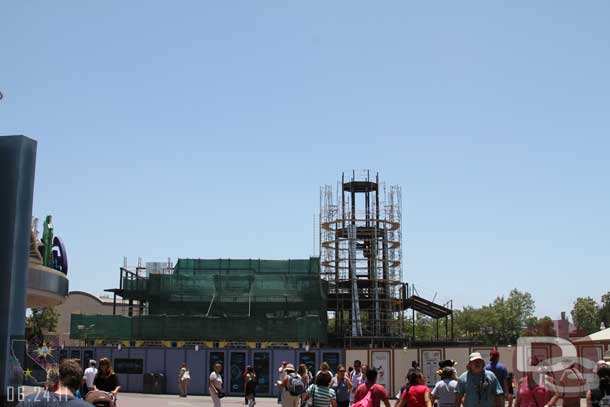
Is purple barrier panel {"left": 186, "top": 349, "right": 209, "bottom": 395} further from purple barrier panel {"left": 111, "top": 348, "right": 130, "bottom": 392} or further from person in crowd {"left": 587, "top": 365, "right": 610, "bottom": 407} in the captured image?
person in crowd {"left": 587, "top": 365, "right": 610, "bottom": 407}

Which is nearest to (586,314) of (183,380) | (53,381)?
(183,380)

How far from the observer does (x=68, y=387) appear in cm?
629

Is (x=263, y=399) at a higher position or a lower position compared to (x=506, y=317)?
lower

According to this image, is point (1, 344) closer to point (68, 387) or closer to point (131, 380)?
point (68, 387)

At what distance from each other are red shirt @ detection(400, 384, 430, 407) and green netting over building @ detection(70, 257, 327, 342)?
3540cm

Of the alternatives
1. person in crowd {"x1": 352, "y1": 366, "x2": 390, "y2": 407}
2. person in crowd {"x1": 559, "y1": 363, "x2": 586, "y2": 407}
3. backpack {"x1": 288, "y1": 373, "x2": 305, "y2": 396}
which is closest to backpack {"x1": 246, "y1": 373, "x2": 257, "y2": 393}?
backpack {"x1": 288, "y1": 373, "x2": 305, "y2": 396}

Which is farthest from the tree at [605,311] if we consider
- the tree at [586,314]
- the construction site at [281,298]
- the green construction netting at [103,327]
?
the green construction netting at [103,327]

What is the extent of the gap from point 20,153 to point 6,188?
0.83 m

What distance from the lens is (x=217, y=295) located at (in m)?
50.7

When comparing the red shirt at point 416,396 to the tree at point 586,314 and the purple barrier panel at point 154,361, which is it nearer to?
the purple barrier panel at point 154,361

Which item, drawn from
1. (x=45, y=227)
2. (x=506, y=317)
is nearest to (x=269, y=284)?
(x=45, y=227)

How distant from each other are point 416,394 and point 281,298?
39407mm

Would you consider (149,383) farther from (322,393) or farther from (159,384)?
(322,393)

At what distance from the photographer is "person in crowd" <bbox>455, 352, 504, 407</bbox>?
10.7 meters
